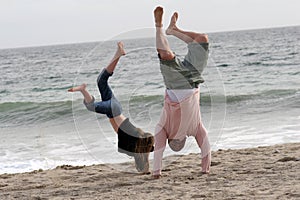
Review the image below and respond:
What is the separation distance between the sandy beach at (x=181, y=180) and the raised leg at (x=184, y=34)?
1.44m

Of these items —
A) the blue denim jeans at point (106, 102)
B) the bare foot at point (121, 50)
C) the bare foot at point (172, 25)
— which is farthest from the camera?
the blue denim jeans at point (106, 102)

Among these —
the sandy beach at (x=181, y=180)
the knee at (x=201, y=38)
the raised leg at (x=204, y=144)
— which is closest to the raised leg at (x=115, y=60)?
the knee at (x=201, y=38)

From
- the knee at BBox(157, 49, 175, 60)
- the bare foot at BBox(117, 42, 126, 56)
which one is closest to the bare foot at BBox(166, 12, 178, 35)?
the knee at BBox(157, 49, 175, 60)

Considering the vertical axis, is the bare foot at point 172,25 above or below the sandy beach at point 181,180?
above

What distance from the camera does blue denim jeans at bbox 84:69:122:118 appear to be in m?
5.56

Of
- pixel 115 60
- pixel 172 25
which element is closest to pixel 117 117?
pixel 115 60

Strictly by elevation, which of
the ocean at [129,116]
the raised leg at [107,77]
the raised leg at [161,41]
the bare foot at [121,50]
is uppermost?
the raised leg at [161,41]

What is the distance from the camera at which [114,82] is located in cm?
593

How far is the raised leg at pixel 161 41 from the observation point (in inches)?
195

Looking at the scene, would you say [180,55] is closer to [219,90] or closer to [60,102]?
[219,90]

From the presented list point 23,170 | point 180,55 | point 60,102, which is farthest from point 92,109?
point 60,102

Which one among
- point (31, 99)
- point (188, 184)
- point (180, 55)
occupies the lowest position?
point (31, 99)

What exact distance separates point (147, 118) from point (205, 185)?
1.31 m

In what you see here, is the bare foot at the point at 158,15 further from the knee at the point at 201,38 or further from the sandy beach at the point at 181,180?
the sandy beach at the point at 181,180
